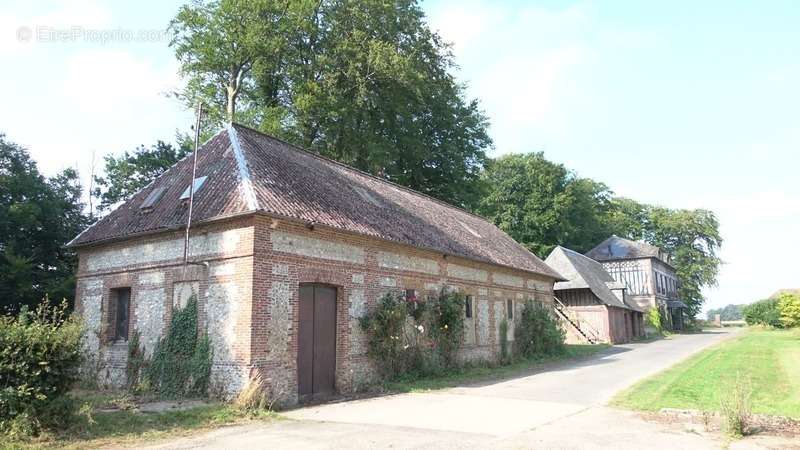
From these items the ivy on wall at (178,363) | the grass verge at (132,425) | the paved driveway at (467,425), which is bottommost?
the paved driveway at (467,425)

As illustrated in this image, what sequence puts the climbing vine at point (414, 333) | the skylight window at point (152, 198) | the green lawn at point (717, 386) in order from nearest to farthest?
1. the green lawn at point (717, 386)
2. the climbing vine at point (414, 333)
3. the skylight window at point (152, 198)

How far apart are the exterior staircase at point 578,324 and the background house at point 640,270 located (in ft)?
60.8

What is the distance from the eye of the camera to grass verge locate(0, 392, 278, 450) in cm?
777

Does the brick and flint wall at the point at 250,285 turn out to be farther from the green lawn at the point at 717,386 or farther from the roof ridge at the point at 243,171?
the green lawn at the point at 717,386

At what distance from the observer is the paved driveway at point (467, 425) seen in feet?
26.2

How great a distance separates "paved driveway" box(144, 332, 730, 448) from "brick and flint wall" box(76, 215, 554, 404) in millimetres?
1433

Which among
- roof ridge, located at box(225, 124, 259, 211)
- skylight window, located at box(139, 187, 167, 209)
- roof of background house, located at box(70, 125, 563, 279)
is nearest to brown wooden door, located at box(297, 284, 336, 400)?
roof of background house, located at box(70, 125, 563, 279)

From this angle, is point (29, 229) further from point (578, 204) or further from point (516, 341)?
point (578, 204)

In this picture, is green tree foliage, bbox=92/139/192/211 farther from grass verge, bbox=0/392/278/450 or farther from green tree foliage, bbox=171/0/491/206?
grass verge, bbox=0/392/278/450

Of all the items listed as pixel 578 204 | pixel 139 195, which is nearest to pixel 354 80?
pixel 139 195

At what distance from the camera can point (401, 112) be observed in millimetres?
28250

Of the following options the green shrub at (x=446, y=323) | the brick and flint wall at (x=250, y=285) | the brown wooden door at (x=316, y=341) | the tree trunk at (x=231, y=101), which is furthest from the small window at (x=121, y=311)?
the tree trunk at (x=231, y=101)

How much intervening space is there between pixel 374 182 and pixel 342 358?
8.94 m

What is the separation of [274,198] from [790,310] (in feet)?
162
